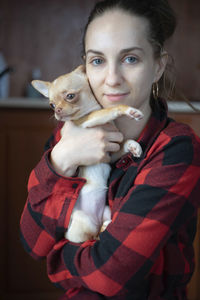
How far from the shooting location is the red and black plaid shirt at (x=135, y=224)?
2.69 feet

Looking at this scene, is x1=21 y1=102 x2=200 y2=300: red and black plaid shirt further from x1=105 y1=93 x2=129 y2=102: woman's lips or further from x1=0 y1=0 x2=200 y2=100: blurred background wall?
x1=0 y1=0 x2=200 y2=100: blurred background wall

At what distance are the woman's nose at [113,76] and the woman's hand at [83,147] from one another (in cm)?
14

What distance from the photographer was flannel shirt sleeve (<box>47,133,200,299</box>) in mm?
814

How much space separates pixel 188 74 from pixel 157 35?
5.41 feet

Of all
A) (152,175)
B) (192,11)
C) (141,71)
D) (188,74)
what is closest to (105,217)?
(152,175)

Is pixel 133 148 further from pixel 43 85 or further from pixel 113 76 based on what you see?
pixel 43 85

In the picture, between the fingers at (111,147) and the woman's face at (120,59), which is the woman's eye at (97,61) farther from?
the fingers at (111,147)

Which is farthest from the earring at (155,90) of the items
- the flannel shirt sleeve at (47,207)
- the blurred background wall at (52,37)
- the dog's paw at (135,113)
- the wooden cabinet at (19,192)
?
the blurred background wall at (52,37)

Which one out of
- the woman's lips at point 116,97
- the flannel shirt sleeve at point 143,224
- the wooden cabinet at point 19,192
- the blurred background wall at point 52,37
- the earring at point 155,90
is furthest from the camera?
the blurred background wall at point 52,37

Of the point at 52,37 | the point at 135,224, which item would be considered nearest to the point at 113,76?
the point at 135,224

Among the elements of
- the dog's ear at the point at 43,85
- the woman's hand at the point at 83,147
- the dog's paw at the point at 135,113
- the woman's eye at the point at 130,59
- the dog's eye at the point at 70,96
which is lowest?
the woman's hand at the point at 83,147

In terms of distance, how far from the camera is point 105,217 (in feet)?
3.11

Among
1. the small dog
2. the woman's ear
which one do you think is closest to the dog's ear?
the small dog

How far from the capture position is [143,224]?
81cm
